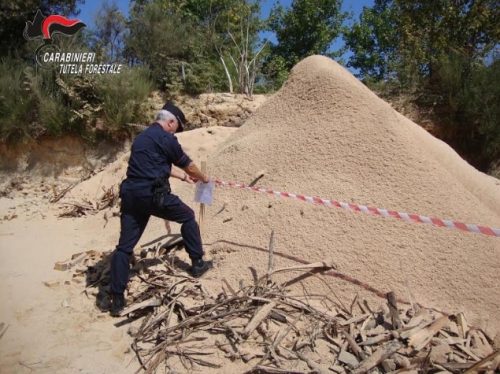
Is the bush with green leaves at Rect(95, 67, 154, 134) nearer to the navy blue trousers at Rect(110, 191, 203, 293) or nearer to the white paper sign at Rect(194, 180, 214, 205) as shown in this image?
the white paper sign at Rect(194, 180, 214, 205)

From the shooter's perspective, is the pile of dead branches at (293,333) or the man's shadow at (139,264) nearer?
the pile of dead branches at (293,333)

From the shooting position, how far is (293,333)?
271 centimetres

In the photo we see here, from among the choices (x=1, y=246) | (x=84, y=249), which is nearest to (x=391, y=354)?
(x=84, y=249)

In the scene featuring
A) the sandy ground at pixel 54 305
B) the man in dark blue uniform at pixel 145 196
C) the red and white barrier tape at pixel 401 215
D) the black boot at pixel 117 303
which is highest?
the red and white barrier tape at pixel 401 215

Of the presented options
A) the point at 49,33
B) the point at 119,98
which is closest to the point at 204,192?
the point at 119,98

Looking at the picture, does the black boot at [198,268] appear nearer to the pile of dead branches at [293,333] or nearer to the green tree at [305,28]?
the pile of dead branches at [293,333]

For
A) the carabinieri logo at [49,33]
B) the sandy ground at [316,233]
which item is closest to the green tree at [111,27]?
the carabinieri logo at [49,33]

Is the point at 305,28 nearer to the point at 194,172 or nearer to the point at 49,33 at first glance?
the point at 49,33

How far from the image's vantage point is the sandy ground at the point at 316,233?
9.40ft

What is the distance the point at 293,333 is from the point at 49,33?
9757mm

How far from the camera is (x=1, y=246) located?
484 cm

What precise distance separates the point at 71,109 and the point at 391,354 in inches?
325

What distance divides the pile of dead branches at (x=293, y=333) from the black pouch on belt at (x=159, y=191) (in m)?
0.73

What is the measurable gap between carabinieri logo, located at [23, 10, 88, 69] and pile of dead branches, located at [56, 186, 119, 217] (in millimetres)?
4078
